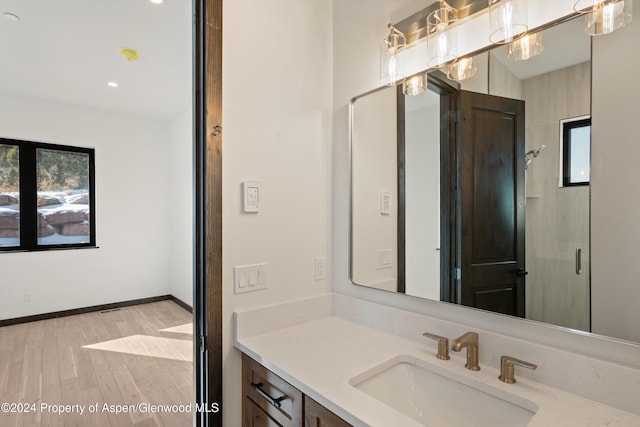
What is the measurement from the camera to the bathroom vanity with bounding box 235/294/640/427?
824mm

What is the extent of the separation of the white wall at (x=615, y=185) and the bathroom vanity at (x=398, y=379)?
15 cm

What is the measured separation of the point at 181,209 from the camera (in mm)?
4582

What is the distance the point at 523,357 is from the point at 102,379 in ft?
9.60

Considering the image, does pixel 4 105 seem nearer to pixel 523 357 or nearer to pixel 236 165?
pixel 236 165

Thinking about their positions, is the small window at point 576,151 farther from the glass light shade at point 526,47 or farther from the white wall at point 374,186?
the white wall at point 374,186

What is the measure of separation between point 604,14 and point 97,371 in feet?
11.9

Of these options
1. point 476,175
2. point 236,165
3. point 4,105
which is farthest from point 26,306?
point 476,175

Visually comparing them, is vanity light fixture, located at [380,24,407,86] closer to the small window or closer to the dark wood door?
the dark wood door

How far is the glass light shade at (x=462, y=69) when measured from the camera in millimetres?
1145

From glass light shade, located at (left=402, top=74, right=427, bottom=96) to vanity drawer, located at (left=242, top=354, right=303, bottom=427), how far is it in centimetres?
117

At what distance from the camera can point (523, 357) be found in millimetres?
975

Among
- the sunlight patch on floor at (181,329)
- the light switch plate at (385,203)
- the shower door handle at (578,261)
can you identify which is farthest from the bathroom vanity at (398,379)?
the sunlight patch on floor at (181,329)

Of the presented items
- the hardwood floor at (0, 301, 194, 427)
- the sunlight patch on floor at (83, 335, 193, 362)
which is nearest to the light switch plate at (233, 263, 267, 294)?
the hardwood floor at (0, 301, 194, 427)

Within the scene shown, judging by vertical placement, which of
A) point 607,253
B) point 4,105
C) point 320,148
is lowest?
point 607,253
